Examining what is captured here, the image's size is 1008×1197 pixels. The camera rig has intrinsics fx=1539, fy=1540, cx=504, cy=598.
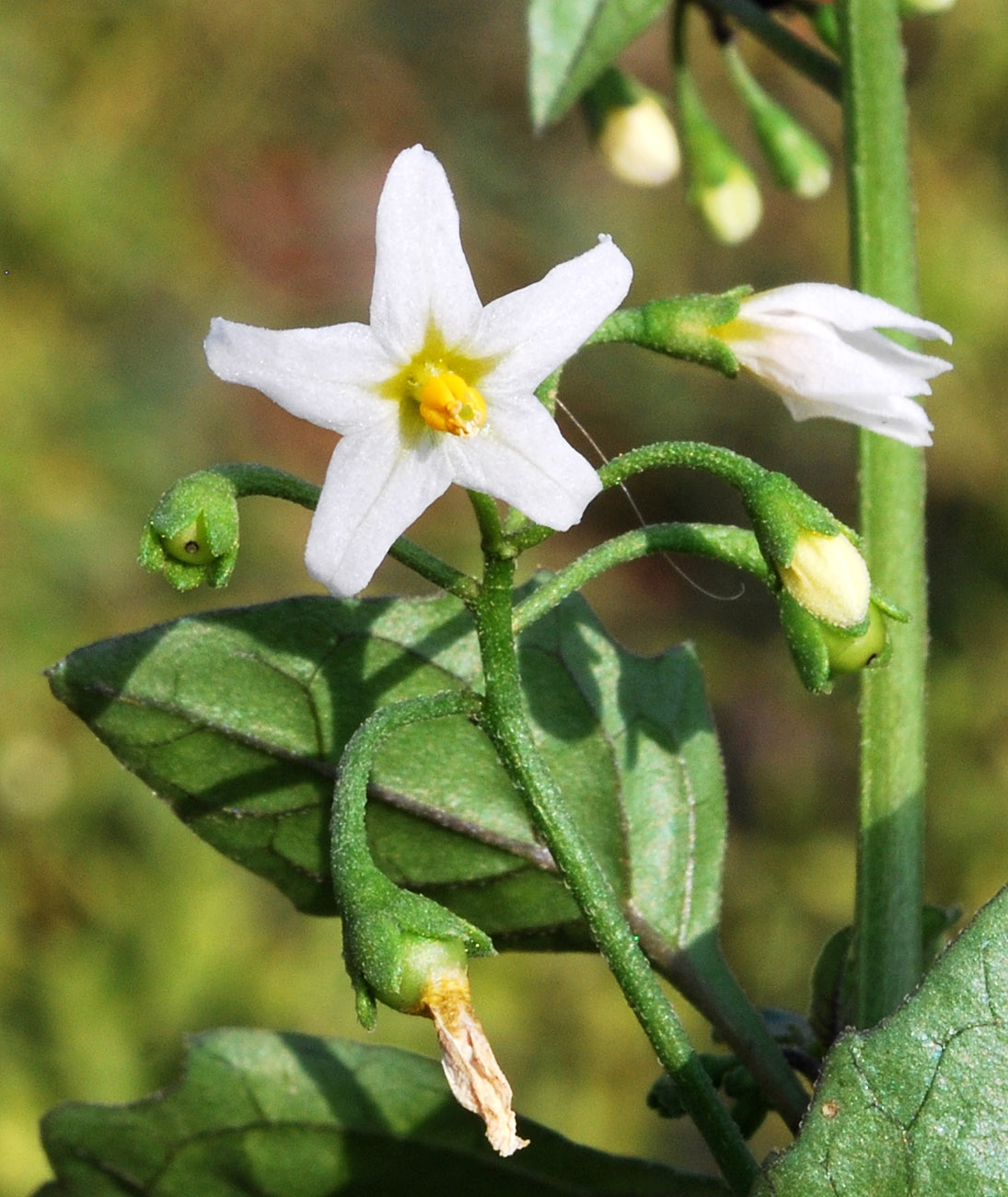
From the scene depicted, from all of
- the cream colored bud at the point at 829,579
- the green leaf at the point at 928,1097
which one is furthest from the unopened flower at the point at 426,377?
the green leaf at the point at 928,1097

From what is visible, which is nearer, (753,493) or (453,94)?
(753,493)

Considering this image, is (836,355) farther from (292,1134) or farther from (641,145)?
(641,145)

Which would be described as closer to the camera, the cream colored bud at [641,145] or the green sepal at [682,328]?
the green sepal at [682,328]

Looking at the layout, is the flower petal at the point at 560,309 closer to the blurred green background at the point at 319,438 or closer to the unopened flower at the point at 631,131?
the unopened flower at the point at 631,131

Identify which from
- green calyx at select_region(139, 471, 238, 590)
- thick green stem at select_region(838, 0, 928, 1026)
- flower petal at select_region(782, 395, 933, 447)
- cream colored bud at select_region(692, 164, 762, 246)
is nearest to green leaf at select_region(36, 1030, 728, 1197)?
thick green stem at select_region(838, 0, 928, 1026)

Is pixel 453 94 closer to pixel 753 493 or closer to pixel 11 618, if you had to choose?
pixel 11 618

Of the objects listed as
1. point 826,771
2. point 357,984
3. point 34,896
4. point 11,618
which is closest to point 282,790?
point 357,984
